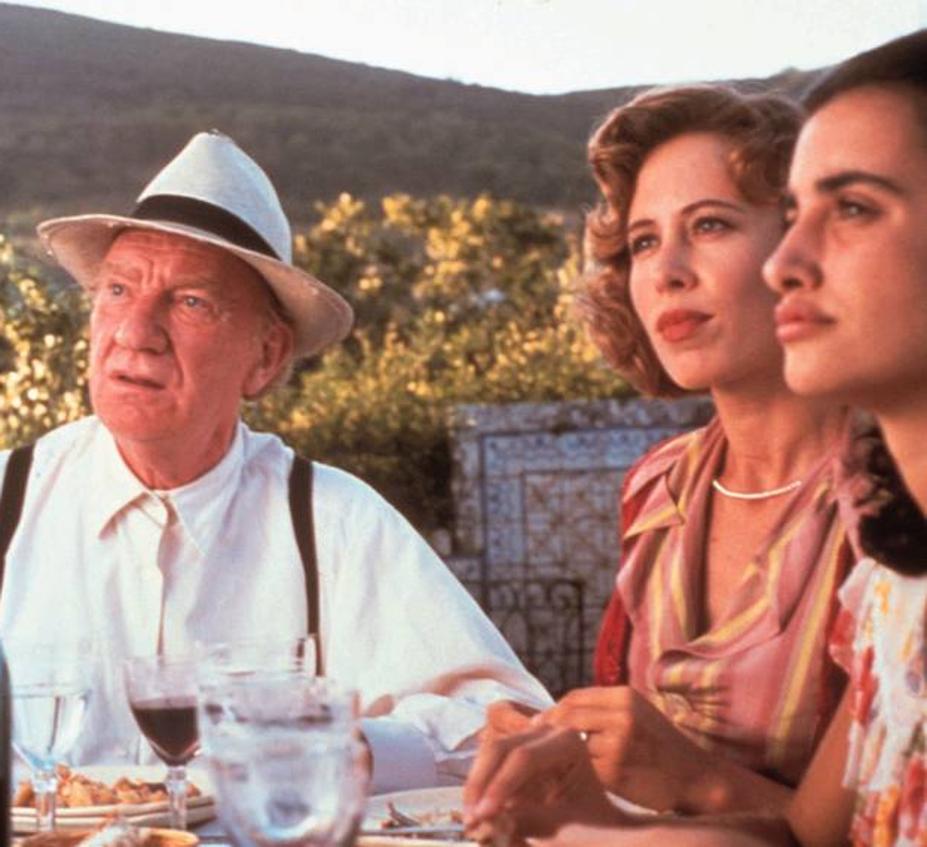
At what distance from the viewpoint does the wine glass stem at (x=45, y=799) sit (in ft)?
6.77

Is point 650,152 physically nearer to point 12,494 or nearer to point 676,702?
point 676,702

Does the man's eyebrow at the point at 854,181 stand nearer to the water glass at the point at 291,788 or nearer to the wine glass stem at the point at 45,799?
the water glass at the point at 291,788

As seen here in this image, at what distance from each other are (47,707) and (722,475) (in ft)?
3.77

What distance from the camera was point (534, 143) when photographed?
20.8 m

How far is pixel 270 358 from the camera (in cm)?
341

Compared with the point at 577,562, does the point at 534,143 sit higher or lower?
higher

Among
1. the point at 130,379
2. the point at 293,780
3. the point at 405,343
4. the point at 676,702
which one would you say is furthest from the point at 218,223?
the point at 405,343

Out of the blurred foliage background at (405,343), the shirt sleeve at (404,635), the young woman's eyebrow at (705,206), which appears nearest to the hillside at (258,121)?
the blurred foliage background at (405,343)

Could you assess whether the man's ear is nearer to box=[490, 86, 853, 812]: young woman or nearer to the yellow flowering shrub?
box=[490, 86, 853, 812]: young woman

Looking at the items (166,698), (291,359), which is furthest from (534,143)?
(166,698)

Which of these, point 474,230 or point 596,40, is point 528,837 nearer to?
point 474,230

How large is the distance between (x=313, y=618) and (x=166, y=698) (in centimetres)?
100

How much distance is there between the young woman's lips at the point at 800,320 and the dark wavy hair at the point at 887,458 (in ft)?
0.61

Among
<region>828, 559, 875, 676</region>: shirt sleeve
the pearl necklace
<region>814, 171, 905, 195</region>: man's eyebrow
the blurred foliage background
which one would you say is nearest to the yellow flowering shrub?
the blurred foliage background
